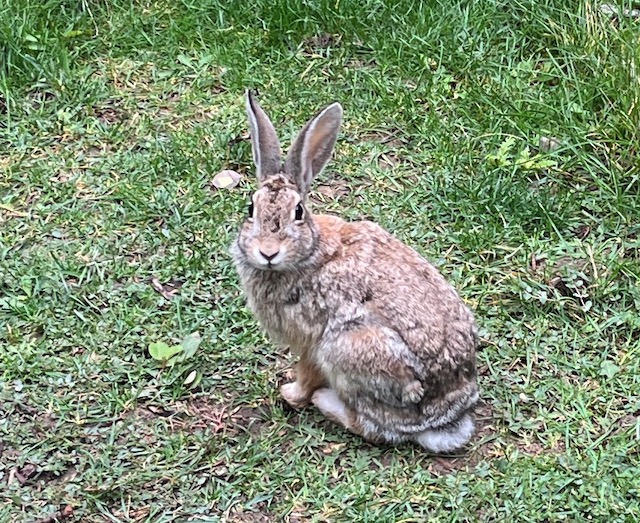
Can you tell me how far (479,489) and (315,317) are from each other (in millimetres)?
874

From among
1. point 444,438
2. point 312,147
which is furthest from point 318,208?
point 444,438

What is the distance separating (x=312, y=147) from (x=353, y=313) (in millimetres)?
681

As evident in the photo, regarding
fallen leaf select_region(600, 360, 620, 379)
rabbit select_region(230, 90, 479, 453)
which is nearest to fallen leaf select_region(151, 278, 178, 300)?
rabbit select_region(230, 90, 479, 453)

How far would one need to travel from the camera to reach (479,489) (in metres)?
3.80

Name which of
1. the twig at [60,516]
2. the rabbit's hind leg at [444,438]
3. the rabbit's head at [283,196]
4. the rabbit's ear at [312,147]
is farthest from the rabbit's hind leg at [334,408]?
the twig at [60,516]

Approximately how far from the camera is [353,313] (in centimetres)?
390

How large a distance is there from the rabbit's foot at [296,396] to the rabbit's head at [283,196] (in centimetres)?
55

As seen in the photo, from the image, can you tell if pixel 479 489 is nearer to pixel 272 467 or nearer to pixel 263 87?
pixel 272 467

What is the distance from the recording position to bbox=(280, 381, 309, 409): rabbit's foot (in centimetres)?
412

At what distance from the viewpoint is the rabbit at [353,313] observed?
3.84 m

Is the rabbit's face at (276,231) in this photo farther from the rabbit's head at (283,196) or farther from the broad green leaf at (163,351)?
the broad green leaf at (163,351)

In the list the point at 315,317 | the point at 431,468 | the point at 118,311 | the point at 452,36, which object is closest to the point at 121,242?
the point at 118,311

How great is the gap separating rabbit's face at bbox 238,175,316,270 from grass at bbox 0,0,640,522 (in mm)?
677

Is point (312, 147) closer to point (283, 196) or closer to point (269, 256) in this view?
point (283, 196)
